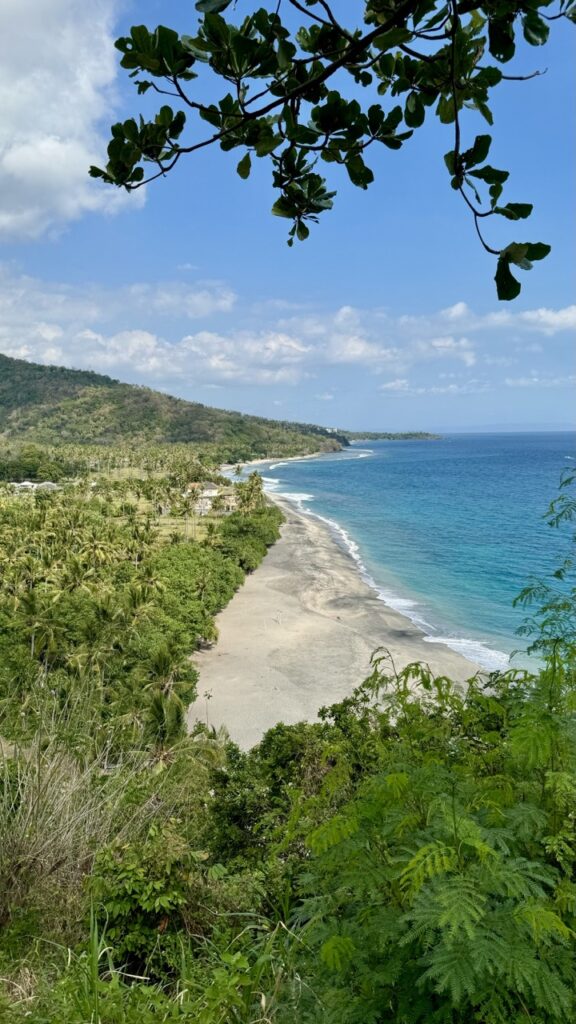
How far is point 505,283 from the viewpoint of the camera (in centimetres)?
144

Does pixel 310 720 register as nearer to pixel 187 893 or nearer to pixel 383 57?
pixel 187 893

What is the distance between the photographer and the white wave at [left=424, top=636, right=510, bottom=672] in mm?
30406

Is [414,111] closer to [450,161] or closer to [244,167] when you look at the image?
[450,161]

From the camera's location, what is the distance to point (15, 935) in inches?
143

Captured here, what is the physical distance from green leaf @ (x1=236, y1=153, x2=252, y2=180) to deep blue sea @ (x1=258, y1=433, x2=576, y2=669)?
11.1ft

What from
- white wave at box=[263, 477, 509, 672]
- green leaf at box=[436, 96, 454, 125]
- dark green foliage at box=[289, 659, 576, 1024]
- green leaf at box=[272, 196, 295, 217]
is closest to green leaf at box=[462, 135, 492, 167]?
green leaf at box=[436, 96, 454, 125]

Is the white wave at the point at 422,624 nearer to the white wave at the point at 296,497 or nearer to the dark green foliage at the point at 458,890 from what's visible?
the dark green foliage at the point at 458,890

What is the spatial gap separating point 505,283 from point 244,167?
2.76ft

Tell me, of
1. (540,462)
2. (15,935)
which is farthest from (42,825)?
(540,462)

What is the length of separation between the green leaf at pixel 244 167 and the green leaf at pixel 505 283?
79 centimetres

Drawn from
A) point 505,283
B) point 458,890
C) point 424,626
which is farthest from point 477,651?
point 505,283

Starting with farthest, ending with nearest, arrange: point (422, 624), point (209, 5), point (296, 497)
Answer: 1. point (296, 497)
2. point (422, 624)
3. point (209, 5)

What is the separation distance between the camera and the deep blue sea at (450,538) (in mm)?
38406

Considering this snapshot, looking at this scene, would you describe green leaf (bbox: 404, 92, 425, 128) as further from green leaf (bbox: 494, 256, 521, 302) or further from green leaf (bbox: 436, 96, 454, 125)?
green leaf (bbox: 494, 256, 521, 302)
